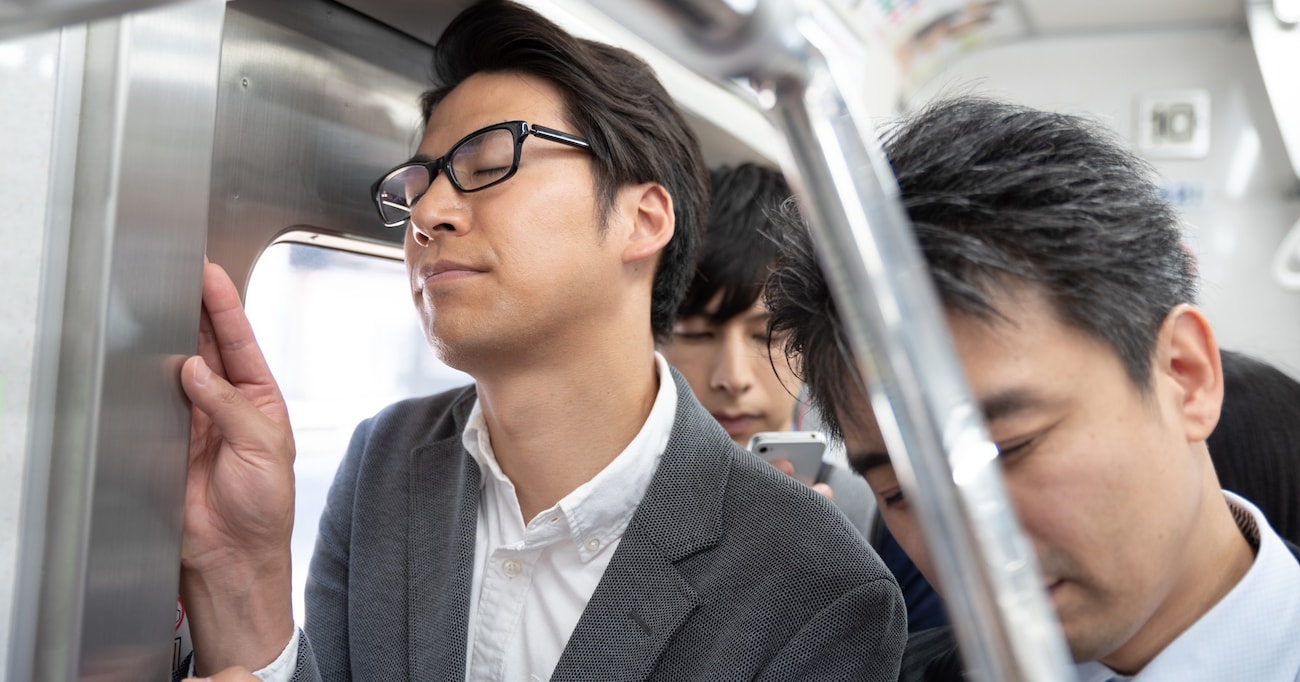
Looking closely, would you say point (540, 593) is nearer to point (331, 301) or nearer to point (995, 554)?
point (331, 301)

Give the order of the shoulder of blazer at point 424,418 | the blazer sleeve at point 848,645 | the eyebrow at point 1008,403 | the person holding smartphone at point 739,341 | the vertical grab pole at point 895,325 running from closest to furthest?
the vertical grab pole at point 895,325, the eyebrow at point 1008,403, the blazer sleeve at point 848,645, the shoulder of blazer at point 424,418, the person holding smartphone at point 739,341

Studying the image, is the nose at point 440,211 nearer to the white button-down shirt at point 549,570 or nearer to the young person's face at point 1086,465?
the white button-down shirt at point 549,570

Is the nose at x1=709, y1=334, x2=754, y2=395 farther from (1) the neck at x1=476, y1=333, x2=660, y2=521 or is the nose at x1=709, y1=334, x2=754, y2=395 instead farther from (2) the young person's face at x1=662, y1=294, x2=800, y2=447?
(1) the neck at x1=476, y1=333, x2=660, y2=521

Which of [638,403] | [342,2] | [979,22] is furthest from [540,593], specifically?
[979,22]

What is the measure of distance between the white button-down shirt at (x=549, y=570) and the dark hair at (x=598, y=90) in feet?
1.16

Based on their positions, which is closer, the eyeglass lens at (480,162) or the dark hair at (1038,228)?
the dark hair at (1038,228)

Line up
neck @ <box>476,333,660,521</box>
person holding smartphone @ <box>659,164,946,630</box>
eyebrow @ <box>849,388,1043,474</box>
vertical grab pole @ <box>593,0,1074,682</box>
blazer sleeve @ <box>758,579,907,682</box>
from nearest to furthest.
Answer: vertical grab pole @ <box>593,0,1074,682</box> < eyebrow @ <box>849,388,1043,474</box> < blazer sleeve @ <box>758,579,907,682</box> < neck @ <box>476,333,660,521</box> < person holding smartphone @ <box>659,164,946,630</box>

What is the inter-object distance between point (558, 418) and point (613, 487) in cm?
13

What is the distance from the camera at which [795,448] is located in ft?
6.47

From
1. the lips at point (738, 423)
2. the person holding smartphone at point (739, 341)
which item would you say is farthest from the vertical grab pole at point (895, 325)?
the lips at point (738, 423)

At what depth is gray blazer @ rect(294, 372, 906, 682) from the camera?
1.20m

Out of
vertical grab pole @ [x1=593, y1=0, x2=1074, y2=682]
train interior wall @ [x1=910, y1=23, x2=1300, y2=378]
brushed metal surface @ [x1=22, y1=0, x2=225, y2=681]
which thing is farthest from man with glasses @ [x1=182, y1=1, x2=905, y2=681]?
train interior wall @ [x1=910, y1=23, x2=1300, y2=378]

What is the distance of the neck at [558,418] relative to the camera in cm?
142

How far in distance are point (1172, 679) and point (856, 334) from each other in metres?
→ 0.72
